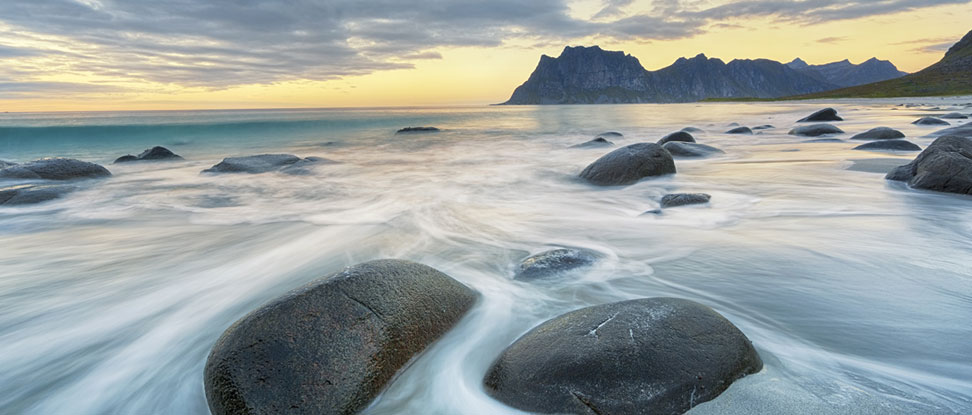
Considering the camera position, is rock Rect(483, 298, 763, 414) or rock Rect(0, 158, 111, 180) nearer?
rock Rect(483, 298, 763, 414)

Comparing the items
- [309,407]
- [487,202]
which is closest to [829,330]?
[309,407]

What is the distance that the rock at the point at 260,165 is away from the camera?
489 inches

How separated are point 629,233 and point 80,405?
5.17m

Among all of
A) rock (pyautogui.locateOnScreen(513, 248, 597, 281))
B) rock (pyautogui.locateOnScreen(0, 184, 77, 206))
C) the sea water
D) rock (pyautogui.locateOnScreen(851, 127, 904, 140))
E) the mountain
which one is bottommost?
the sea water

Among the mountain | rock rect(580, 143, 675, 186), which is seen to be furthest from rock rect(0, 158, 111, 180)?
the mountain

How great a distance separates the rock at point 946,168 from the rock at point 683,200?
3.08 metres

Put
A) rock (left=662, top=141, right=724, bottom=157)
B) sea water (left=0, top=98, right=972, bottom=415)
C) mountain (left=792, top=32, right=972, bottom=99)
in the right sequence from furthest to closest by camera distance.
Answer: mountain (left=792, top=32, right=972, bottom=99) → rock (left=662, top=141, right=724, bottom=157) → sea water (left=0, top=98, right=972, bottom=415)

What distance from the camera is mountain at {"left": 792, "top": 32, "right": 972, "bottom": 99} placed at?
58.2m

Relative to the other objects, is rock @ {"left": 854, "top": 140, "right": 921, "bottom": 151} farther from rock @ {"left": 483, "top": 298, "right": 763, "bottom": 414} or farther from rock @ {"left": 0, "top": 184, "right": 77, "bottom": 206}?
rock @ {"left": 0, "top": 184, "right": 77, "bottom": 206}

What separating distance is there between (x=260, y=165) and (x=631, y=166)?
9801mm

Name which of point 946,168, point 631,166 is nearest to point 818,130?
point 946,168

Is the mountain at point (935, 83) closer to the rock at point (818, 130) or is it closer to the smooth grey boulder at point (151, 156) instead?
the rock at point (818, 130)

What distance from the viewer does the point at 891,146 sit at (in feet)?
37.4

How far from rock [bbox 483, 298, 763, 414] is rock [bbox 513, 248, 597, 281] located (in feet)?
4.70
